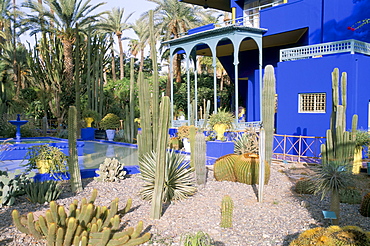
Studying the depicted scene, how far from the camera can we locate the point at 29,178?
24.4 ft

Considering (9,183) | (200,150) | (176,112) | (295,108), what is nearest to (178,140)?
(295,108)

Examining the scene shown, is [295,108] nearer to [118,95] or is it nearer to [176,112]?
[176,112]

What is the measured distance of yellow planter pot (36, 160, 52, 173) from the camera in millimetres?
8477

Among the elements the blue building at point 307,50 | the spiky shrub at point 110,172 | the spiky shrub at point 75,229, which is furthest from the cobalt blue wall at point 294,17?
the spiky shrub at point 75,229

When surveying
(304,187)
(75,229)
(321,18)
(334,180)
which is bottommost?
(304,187)

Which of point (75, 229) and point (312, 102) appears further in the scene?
point (312, 102)

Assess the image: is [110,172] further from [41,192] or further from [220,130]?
[220,130]

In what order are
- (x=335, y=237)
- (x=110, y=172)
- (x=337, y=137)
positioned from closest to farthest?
(x=335, y=237), (x=110, y=172), (x=337, y=137)

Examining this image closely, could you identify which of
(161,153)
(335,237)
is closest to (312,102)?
(161,153)

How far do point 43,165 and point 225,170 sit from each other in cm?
431

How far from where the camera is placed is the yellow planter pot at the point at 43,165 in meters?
8.48

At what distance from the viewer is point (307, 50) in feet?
46.3

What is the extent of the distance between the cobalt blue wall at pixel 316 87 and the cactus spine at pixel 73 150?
924 cm

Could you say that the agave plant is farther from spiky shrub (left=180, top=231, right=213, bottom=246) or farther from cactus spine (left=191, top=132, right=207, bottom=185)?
spiky shrub (left=180, top=231, right=213, bottom=246)
